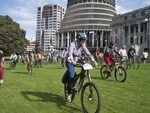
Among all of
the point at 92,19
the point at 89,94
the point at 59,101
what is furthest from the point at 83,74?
the point at 92,19

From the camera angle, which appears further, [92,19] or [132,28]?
[92,19]

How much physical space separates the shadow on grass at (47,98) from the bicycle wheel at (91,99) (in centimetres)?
38

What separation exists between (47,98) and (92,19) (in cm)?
12656

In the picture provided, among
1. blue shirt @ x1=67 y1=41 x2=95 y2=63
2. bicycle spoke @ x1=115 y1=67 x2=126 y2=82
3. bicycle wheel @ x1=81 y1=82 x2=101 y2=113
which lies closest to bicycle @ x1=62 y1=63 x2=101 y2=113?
Result: bicycle wheel @ x1=81 y1=82 x2=101 y2=113

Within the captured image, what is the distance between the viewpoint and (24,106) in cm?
845

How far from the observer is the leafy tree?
78.6 meters

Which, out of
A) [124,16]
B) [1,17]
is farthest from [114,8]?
[1,17]

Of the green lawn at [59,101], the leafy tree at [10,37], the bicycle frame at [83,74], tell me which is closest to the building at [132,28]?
the leafy tree at [10,37]

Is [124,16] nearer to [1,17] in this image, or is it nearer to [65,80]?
[1,17]

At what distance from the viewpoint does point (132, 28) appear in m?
107

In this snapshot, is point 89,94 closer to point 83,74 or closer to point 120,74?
point 83,74

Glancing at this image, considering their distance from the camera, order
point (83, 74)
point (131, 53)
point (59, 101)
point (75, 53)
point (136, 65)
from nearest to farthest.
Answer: point (83, 74), point (75, 53), point (59, 101), point (131, 53), point (136, 65)

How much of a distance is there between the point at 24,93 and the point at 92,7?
129 metres

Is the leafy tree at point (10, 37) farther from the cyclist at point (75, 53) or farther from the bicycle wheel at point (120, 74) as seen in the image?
the cyclist at point (75, 53)
